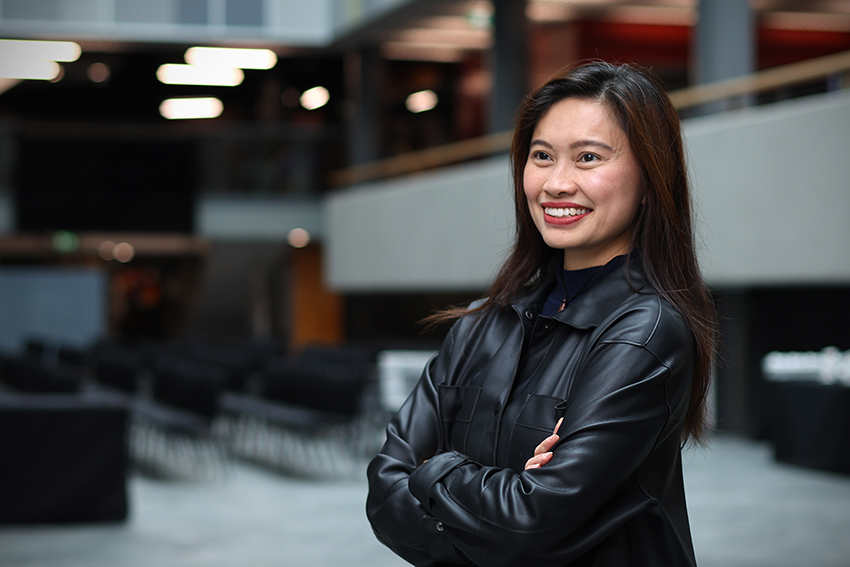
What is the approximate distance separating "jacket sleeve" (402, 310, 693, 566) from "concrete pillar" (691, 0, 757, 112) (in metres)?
10.0

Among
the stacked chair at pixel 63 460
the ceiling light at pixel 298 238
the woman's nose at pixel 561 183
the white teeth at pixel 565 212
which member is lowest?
the stacked chair at pixel 63 460

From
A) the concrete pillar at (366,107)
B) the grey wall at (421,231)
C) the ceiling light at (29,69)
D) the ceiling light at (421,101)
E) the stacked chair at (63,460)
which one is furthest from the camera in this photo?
the ceiling light at (29,69)

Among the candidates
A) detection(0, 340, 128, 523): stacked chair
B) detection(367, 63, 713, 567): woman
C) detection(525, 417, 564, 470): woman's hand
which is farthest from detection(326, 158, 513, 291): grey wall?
detection(525, 417, 564, 470): woman's hand

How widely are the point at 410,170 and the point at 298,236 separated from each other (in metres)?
4.56

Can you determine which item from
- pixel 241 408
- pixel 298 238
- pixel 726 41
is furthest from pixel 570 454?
pixel 298 238

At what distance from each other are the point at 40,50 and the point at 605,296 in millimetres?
20017

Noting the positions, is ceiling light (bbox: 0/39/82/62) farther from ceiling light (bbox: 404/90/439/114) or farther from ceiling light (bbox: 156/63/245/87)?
ceiling light (bbox: 404/90/439/114)

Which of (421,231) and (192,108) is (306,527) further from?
(192,108)

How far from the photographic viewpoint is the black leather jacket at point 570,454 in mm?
1514

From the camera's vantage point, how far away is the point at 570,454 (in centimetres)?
152

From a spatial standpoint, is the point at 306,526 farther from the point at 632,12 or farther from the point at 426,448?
the point at 632,12

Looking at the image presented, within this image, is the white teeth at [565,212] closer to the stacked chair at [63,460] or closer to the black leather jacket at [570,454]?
the black leather jacket at [570,454]

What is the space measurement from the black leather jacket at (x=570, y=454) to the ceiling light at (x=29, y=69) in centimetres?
2060

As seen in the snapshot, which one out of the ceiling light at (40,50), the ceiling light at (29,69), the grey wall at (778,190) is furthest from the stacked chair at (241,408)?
the ceiling light at (29,69)
